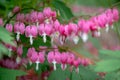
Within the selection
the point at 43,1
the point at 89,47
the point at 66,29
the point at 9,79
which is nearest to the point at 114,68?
the point at 66,29

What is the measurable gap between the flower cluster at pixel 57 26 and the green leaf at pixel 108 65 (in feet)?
0.56

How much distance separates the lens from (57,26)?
1.72 metres

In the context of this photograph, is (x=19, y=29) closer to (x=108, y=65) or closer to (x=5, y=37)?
(x=5, y=37)

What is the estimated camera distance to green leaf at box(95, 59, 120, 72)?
1525 millimetres

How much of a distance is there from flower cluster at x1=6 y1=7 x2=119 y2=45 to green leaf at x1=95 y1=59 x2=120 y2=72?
Answer: 0.56 ft

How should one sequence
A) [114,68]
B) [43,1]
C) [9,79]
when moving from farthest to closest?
[43,1], [9,79], [114,68]

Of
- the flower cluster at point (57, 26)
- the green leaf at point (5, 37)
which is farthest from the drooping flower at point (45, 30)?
the green leaf at point (5, 37)

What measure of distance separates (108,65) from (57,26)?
0.29m

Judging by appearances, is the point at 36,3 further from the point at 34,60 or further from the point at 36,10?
the point at 34,60

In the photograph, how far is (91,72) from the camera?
189 centimetres

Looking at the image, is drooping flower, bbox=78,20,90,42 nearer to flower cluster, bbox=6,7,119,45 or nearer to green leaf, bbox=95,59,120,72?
flower cluster, bbox=6,7,119,45

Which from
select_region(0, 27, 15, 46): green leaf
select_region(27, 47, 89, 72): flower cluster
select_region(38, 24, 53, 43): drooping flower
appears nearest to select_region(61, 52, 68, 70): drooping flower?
select_region(27, 47, 89, 72): flower cluster

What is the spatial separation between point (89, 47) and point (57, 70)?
3.12 m

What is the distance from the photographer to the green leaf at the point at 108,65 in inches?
60.1
